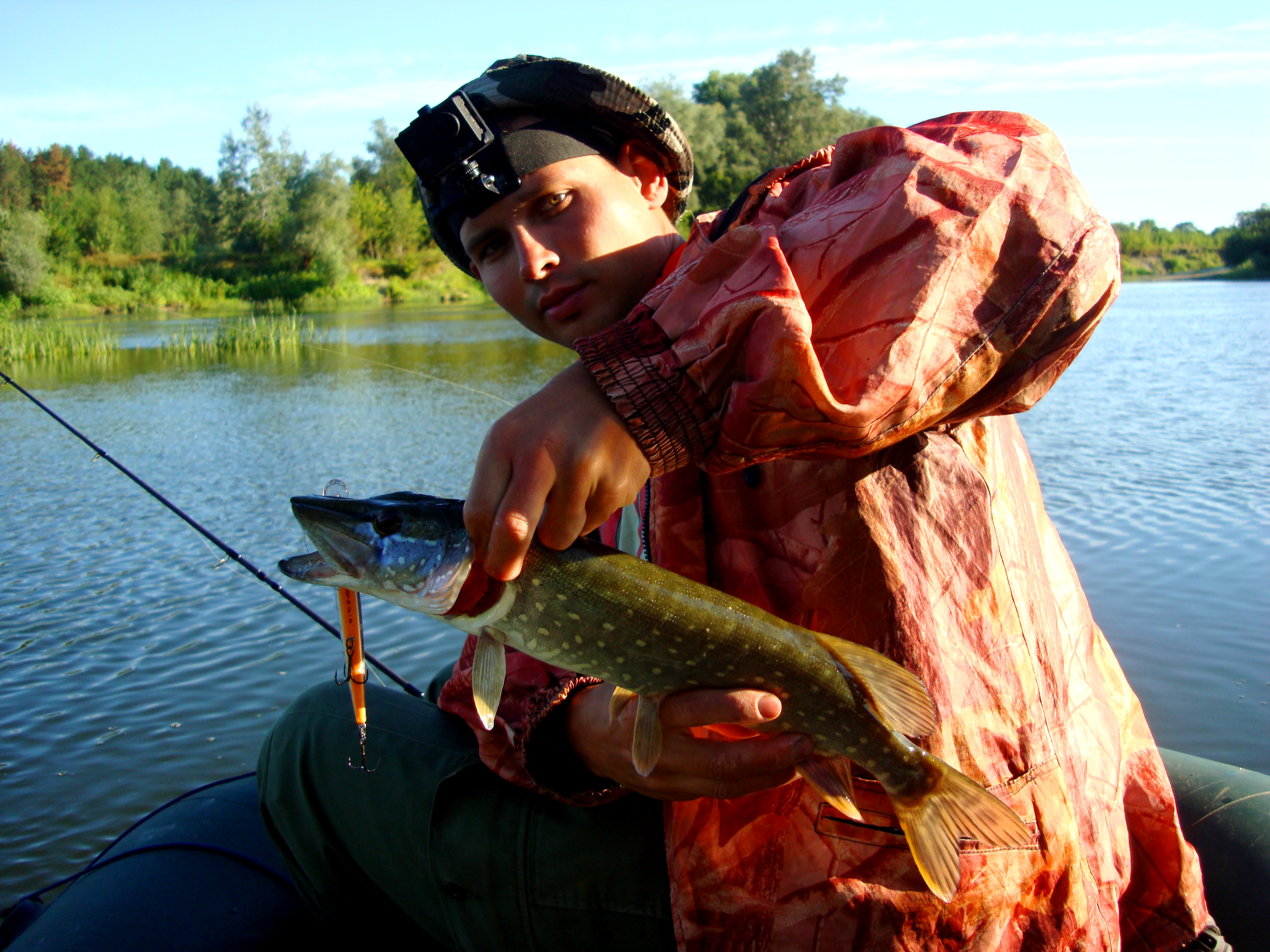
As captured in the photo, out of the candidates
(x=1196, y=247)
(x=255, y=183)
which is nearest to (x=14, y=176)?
(x=255, y=183)

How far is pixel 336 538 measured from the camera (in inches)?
68.5

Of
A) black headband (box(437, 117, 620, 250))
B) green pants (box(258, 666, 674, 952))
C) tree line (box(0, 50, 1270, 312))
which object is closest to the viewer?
green pants (box(258, 666, 674, 952))

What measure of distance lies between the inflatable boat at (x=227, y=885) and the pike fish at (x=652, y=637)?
50.8 inches

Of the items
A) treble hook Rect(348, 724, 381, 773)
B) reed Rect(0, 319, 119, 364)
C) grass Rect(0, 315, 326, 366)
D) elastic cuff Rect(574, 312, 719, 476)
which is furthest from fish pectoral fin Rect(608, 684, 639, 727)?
reed Rect(0, 319, 119, 364)

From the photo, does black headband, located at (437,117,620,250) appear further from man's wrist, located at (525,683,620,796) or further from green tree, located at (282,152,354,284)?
green tree, located at (282,152,354,284)

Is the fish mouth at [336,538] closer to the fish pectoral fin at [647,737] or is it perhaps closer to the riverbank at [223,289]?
the fish pectoral fin at [647,737]

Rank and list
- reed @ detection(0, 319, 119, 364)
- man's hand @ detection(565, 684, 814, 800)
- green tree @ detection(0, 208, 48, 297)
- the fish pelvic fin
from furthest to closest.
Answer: green tree @ detection(0, 208, 48, 297) → reed @ detection(0, 319, 119, 364) → man's hand @ detection(565, 684, 814, 800) → the fish pelvic fin

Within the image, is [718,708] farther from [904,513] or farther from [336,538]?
[336,538]

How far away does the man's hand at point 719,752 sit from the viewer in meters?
1.65

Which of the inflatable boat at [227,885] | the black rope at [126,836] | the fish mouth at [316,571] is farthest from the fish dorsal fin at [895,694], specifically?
the black rope at [126,836]

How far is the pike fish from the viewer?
162 cm

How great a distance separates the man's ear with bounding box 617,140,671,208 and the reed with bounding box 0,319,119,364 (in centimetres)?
2101

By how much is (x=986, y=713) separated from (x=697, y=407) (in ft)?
2.59

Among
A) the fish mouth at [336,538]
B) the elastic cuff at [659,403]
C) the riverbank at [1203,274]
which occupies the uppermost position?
the riverbank at [1203,274]
